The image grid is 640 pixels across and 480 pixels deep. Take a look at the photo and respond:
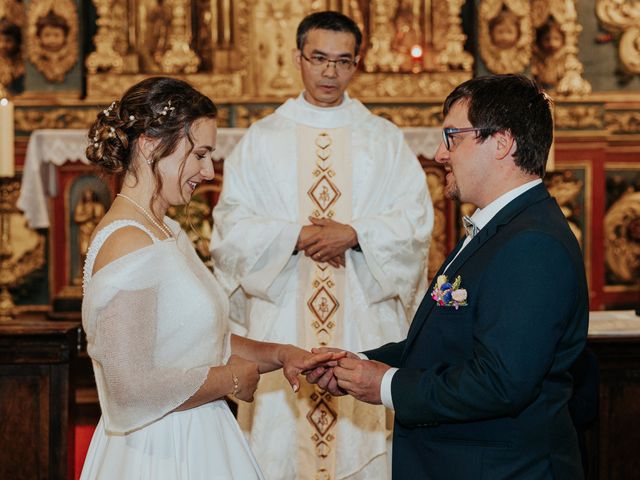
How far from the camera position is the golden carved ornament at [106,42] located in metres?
7.69

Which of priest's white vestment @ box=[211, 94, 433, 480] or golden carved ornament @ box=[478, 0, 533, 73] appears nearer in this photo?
priest's white vestment @ box=[211, 94, 433, 480]

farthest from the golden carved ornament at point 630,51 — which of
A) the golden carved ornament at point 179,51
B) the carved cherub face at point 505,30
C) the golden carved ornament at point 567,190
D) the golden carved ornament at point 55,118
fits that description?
the golden carved ornament at point 55,118

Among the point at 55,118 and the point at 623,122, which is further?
the point at 623,122

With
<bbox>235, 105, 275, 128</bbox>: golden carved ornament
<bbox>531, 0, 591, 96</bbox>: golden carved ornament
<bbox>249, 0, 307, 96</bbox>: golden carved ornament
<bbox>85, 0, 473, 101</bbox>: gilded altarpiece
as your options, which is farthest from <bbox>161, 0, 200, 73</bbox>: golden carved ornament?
<bbox>531, 0, 591, 96</bbox>: golden carved ornament

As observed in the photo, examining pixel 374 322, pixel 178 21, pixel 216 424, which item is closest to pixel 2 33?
pixel 178 21

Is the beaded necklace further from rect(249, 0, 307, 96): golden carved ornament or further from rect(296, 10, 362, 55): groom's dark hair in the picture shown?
rect(249, 0, 307, 96): golden carved ornament

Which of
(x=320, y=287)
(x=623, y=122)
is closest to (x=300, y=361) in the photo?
(x=320, y=287)

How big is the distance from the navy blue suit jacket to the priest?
169 centimetres

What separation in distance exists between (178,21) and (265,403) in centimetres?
422

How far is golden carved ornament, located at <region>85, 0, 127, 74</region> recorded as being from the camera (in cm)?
769

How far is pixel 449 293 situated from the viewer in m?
2.62

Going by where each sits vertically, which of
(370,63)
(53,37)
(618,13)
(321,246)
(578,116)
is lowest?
(321,246)

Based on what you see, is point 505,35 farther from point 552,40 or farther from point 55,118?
point 55,118

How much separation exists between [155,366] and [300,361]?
646 mm
